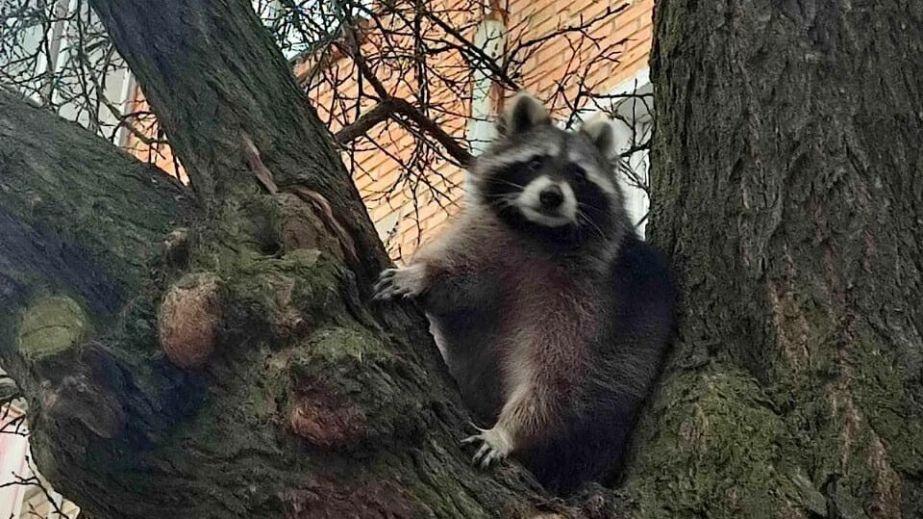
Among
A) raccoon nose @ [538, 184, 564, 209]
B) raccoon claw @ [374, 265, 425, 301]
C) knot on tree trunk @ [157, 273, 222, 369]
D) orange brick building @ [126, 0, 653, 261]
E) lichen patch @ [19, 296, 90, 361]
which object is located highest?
orange brick building @ [126, 0, 653, 261]

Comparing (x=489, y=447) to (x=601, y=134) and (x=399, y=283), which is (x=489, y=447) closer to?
(x=399, y=283)

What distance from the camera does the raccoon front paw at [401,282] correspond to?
2.71m

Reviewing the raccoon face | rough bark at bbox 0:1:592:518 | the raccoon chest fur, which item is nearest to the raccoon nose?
the raccoon face

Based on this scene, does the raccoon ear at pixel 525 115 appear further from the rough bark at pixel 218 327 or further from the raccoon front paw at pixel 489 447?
the raccoon front paw at pixel 489 447

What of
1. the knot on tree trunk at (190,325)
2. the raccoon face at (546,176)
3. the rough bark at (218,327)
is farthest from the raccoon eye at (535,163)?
the knot on tree trunk at (190,325)

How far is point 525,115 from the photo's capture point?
416 centimetres

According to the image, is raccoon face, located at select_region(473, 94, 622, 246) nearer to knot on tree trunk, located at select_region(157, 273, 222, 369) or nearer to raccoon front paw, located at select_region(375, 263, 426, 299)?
raccoon front paw, located at select_region(375, 263, 426, 299)

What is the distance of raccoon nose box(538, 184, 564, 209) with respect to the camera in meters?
3.67

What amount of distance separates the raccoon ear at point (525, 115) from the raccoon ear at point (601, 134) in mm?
135

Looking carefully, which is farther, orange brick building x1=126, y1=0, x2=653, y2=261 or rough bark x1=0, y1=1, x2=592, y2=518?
orange brick building x1=126, y1=0, x2=653, y2=261

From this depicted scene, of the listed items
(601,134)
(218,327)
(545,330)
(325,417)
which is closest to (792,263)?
(545,330)

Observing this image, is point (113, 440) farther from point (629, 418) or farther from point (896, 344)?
point (896, 344)

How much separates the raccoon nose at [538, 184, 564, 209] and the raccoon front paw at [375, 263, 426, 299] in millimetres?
629

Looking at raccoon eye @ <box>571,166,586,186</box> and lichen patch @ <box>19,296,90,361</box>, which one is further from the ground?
raccoon eye @ <box>571,166,586,186</box>
